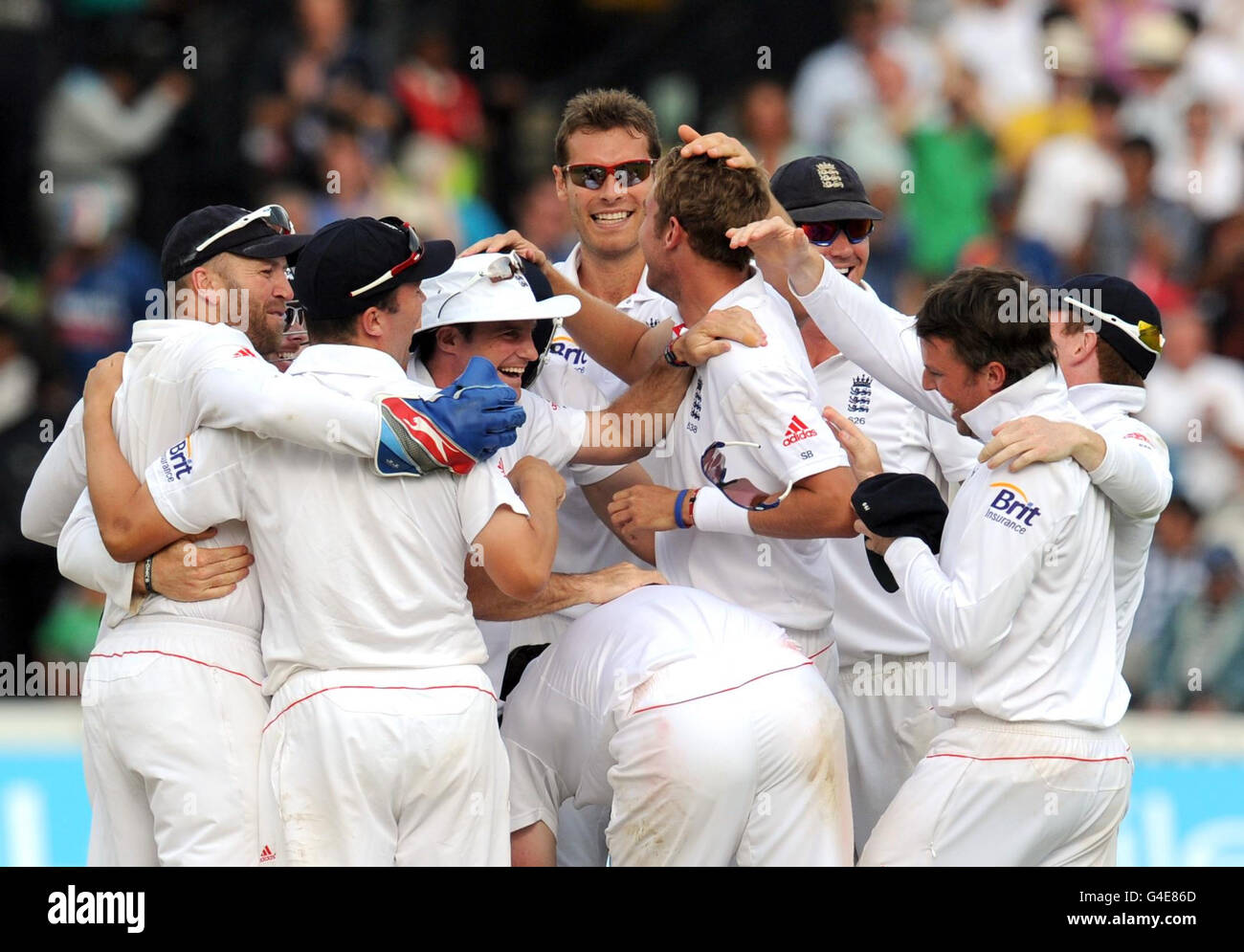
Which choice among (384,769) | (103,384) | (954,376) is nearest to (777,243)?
(954,376)

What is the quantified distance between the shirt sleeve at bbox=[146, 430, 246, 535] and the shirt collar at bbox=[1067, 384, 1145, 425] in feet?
7.55

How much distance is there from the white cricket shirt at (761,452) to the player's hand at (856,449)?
1.4 inches

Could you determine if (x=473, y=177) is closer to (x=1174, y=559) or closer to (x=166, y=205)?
(x=166, y=205)

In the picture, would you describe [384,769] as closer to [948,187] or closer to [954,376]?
[954,376]

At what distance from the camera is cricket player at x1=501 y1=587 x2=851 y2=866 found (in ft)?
15.6

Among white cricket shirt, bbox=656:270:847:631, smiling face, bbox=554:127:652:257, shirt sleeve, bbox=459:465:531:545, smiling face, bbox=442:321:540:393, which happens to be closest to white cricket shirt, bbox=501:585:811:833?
white cricket shirt, bbox=656:270:847:631

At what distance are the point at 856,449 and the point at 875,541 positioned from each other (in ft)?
0.96

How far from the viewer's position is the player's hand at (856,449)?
194 inches

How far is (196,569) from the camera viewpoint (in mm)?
4770

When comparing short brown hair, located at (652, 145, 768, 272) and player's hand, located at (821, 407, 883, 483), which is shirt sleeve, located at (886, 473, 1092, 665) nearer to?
player's hand, located at (821, 407, 883, 483)

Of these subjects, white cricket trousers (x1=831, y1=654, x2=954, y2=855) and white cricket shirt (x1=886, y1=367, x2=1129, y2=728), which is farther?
white cricket trousers (x1=831, y1=654, x2=954, y2=855)

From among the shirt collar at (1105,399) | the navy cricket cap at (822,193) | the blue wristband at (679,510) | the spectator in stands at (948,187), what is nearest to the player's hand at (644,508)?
the blue wristband at (679,510)

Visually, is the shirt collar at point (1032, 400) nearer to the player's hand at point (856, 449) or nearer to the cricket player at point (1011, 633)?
the cricket player at point (1011, 633)

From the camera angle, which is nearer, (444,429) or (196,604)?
(444,429)
